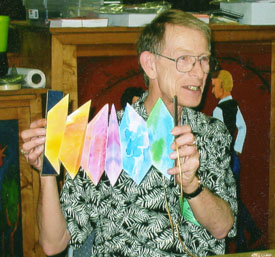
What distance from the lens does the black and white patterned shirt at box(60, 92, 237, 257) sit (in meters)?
1.28

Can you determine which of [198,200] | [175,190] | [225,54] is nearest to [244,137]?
[225,54]

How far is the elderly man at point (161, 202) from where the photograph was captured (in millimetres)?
1268

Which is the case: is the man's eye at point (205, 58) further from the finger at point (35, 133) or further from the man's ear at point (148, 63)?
the finger at point (35, 133)

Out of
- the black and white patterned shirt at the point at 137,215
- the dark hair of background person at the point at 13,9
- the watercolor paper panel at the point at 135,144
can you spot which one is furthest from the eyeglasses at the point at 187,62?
the dark hair of background person at the point at 13,9

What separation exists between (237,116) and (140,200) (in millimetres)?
782

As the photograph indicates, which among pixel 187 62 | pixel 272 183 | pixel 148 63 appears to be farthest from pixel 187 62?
pixel 272 183

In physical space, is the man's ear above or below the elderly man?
above

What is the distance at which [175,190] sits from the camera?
134 centimetres

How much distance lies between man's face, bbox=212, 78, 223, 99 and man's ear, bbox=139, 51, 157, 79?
0.53 metres

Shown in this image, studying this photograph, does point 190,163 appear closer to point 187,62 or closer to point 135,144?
point 135,144

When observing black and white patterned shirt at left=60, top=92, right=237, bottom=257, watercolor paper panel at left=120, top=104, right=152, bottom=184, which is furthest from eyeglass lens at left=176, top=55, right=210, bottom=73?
watercolor paper panel at left=120, top=104, right=152, bottom=184

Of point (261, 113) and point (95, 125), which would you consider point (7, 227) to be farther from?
point (261, 113)

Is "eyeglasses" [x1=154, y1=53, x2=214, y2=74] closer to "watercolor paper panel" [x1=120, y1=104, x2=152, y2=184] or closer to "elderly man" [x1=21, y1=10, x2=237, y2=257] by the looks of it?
"elderly man" [x1=21, y1=10, x2=237, y2=257]

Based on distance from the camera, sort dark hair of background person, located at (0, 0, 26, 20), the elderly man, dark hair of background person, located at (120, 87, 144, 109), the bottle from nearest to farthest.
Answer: the elderly man, the bottle, dark hair of background person, located at (120, 87, 144, 109), dark hair of background person, located at (0, 0, 26, 20)
